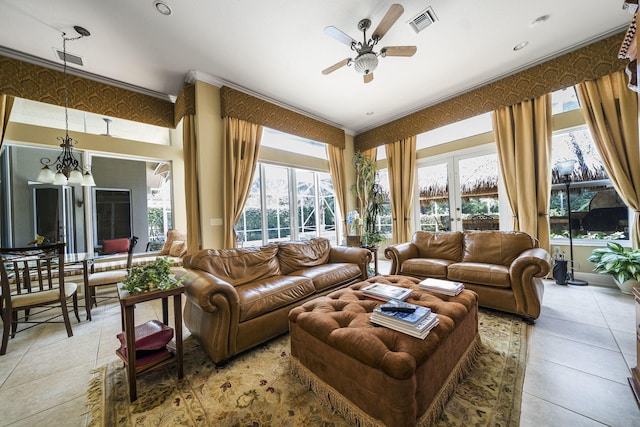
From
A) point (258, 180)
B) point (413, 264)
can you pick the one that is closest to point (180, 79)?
point (258, 180)

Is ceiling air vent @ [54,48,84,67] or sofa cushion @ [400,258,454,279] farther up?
ceiling air vent @ [54,48,84,67]

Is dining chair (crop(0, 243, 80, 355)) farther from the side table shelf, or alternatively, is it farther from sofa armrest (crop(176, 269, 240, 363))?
the side table shelf

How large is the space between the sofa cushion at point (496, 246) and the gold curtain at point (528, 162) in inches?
35.5

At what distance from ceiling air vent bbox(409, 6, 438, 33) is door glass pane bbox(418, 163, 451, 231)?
2.64m

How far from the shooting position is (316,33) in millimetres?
2576

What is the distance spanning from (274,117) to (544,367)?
14.4 ft

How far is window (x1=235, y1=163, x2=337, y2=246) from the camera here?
165 inches

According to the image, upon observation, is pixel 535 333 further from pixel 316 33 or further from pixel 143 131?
pixel 143 131

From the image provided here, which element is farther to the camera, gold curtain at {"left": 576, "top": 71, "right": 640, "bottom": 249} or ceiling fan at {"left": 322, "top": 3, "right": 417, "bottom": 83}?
gold curtain at {"left": 576, "top": 71, "right": 640, "bottom": 249}

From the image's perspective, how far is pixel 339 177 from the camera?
5.27 m

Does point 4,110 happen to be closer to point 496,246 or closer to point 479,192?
point 496,246

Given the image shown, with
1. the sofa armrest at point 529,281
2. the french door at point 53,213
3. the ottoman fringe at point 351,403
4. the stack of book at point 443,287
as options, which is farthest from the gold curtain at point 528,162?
the french door at point 53,213

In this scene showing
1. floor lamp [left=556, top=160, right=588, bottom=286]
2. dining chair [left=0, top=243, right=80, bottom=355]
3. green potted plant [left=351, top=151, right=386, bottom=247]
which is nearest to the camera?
dining chair [left=0, top=243, right=80, bottom=355]

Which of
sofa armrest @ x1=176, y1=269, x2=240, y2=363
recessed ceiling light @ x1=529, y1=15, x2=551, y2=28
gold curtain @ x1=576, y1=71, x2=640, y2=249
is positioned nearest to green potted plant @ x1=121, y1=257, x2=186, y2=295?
sofa armrest @ x1=176, y1=269, x2=240, y2=363
